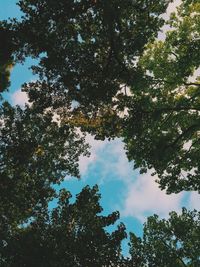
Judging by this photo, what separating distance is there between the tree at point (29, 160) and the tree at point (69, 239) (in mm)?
1161

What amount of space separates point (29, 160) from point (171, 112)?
34.7 ft

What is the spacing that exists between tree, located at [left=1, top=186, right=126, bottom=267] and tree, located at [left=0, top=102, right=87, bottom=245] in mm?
1161

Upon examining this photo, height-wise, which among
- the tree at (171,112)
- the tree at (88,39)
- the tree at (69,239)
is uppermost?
the tree at (171,112)

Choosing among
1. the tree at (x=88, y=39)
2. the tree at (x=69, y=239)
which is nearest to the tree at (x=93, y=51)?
the tree at (x=88, y=39)

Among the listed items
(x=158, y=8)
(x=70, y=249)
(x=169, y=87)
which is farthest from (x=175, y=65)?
(x=70, y=249)

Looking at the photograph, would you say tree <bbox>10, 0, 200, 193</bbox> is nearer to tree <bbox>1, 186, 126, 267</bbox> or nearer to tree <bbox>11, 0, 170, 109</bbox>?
tree <bbox>11, 0, 170, 109</bbox>

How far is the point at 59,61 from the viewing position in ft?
49.1

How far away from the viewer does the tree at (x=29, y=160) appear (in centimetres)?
1937

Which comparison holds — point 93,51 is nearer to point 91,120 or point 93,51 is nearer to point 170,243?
point 91,120

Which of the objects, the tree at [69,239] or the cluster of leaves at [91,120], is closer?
the cluster of leaves at [91,120]

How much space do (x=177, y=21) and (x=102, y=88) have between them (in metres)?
10.7

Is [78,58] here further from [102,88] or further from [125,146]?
[125,146]

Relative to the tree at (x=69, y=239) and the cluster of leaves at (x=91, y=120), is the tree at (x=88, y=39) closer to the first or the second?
the cluster of leaves at (x=91, y=120)

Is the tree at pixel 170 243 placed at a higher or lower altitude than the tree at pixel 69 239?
higher
